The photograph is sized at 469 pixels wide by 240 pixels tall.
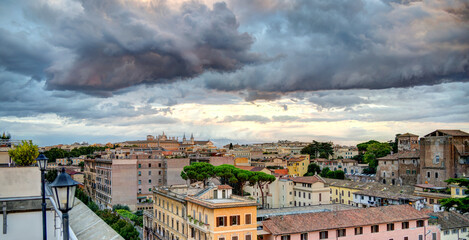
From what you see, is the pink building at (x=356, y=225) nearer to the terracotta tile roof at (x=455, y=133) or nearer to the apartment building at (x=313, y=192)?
the apartment building at (x=313, y=192)

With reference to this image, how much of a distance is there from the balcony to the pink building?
17.6ft

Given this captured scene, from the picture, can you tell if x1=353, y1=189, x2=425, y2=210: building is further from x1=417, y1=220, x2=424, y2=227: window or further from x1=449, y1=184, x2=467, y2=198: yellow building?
x1=417, y1=220, x2=424, y2=227: window

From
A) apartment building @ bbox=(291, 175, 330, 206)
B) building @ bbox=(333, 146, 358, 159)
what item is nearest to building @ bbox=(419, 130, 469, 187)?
apartment building @ bbox=(291, 175, 330, 206)

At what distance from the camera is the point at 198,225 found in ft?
105


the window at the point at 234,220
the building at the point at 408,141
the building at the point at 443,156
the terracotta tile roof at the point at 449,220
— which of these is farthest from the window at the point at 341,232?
the building at the point at 408,141

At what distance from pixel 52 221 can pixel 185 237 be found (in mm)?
22380

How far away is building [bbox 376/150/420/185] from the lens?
71.6 m

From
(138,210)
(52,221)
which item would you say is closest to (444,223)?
(52,221)

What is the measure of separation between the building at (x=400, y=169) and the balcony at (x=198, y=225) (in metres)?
52.5

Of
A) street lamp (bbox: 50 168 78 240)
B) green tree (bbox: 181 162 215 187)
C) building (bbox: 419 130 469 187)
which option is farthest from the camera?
green tree (bbox: 181 162 215 187)

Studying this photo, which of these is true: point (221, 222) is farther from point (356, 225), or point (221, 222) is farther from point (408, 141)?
point (408, 141)

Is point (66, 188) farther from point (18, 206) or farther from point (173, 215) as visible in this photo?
point (173, 215)

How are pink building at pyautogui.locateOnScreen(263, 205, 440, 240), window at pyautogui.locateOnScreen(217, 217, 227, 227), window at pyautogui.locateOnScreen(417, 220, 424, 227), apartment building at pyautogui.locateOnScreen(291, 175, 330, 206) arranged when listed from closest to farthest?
1. window at pyautogui.locateOnScreen(217, 217, 227, 227)
2. pink building at pyautogui.locateOnScreen(263, 205, 440, 240)
3. window at pyautogui.locateOnScreen(417, 220, 424, 227)
4. apartment building at pyautogui.locateOnScreen(291, 175, 330, 206)

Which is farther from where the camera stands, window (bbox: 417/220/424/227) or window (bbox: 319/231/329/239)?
window (bbox: 417/220/424/227)
